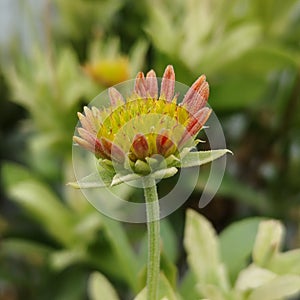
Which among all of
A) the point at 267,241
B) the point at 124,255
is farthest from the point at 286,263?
the point at 124,255

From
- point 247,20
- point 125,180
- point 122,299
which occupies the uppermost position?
point 247,20

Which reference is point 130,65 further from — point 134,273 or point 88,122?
point 88,122

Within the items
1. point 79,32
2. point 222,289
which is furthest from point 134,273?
point 79,32

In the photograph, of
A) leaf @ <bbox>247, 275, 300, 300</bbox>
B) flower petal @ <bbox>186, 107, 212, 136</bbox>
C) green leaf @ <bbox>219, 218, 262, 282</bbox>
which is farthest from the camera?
green leaf @ <bbox>219, 218, 262, 282</bbox>

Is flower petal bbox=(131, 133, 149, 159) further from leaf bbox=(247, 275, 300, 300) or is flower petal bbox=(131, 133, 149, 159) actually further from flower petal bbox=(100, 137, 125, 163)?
leaf bbox=(247, 275, 300, 300)

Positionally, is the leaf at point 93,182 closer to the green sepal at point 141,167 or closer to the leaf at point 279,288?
the green sepal at point 141,167

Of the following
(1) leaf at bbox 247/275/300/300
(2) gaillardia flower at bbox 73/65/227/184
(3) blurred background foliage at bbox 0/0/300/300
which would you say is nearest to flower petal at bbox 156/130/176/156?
(2) gaillardia flower at bbox 73/65/227/184

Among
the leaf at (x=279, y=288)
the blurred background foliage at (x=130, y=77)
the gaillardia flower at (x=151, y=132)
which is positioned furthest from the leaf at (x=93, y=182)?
the blurred background foliage at (x=130, y=77)
